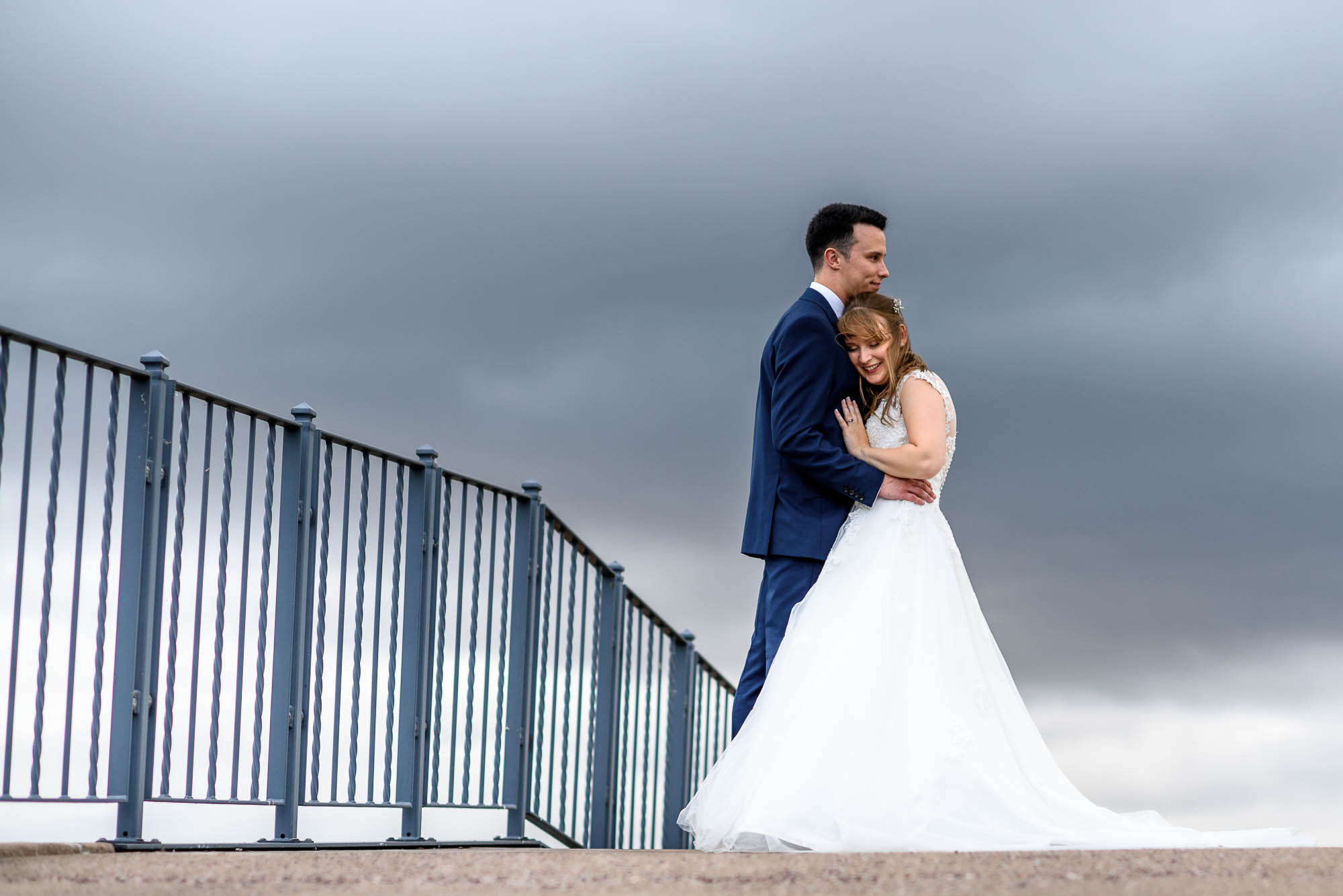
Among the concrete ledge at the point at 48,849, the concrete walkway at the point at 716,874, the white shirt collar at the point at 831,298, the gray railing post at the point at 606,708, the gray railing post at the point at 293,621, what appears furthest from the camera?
the gray railing post at the point at 606,708

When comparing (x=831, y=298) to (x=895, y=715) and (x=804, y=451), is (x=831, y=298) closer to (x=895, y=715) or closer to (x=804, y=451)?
(x=804, y=451)

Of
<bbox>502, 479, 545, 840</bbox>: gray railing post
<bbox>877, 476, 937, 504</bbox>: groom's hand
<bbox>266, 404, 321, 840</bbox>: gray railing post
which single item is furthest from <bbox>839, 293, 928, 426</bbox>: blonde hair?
<bbox>502, 479, 545, 840</bbox>: gray railing post

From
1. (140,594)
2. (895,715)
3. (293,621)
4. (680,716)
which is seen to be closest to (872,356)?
(895,715)

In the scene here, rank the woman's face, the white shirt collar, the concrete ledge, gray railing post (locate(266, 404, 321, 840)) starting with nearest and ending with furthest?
the concrete ledge
the woman's face
the white shirt collar
gray railing post (locate(266, 404, 321, 840))

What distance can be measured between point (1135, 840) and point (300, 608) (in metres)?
2.87

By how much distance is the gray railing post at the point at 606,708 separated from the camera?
24.8 feet

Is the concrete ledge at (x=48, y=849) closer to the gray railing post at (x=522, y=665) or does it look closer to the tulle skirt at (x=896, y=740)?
the tulle skirt at (x=896, y=740)

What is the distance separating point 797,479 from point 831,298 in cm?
62

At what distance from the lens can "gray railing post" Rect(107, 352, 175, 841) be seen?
4.38 m

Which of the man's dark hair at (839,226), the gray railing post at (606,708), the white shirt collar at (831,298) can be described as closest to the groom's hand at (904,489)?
the white shirt collar at (831,298)

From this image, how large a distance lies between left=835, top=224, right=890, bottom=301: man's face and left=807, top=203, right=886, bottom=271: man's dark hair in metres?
0.02

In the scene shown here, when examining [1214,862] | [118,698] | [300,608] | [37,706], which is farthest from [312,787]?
[1214,862]

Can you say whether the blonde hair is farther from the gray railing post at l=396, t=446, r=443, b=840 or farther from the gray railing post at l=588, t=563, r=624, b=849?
the gray railing post at l=588, t=563, r=624, b=849

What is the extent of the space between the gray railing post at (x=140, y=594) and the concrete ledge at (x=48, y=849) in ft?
0.59
